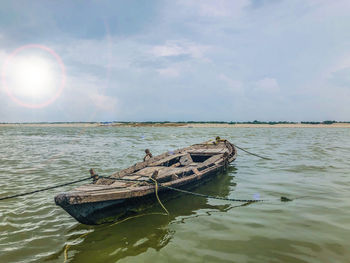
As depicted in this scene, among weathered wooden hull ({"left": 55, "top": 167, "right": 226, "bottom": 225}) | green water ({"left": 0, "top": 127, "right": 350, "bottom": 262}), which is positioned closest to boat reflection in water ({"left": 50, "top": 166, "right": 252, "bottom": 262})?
green water ({"left": 0, "top": 127, "right": 350, "bottom": 262})

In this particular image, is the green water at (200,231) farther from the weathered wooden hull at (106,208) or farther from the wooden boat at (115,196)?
the wooden boat at (115,196)

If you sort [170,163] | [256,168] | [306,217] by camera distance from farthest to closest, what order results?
[256,168] → [170,163] → [306,217]

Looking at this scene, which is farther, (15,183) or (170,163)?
(170,163)

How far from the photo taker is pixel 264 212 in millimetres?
6348

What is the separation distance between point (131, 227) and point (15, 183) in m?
6.78

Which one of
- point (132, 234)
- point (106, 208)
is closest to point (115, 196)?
point (106, 208)

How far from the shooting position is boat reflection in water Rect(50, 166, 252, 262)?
4457 millimetres

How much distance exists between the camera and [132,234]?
517cm

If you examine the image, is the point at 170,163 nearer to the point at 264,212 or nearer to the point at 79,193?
the point at 264,212

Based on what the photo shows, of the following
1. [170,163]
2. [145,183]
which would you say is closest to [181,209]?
[145,183]

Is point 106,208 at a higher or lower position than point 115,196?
lower

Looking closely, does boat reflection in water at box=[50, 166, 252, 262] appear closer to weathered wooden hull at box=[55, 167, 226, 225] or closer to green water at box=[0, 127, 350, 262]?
green water at box=[0, 127, 350, 262]

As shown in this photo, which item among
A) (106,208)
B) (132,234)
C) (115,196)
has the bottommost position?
(132,234)

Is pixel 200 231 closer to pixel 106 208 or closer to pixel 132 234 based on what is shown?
pixel 132 234
